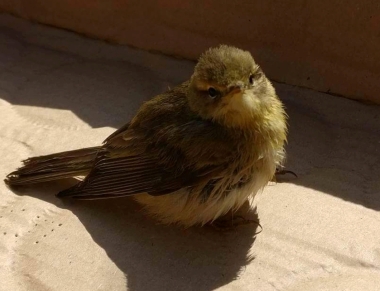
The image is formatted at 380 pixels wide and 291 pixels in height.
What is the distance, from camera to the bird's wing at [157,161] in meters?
2.62

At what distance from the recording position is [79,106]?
366cm

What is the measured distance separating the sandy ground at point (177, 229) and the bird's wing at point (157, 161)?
0.18 metres

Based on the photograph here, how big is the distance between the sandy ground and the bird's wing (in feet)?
0.59

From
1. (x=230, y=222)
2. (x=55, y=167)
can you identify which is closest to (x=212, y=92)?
(x=230, y=222)

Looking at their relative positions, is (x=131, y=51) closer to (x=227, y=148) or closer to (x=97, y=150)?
(x=97, y=150)

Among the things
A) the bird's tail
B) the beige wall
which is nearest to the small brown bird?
the bird's tail

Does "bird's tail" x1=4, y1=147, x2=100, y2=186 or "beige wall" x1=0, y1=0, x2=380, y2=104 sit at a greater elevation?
"beige wall" x1=0, y1=0, x2=380, y2=104

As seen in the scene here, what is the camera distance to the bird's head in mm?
2582

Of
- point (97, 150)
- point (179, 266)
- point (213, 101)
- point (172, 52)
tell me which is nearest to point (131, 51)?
point (172, 52)

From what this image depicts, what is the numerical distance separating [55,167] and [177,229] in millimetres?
650

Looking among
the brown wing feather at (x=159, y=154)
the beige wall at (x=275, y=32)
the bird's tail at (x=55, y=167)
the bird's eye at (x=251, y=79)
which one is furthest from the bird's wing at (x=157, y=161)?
the beige wall at (x=275, y=32)

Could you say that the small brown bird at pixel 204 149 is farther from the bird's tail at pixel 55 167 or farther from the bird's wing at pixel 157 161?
the bird's tail at pixel 55 167

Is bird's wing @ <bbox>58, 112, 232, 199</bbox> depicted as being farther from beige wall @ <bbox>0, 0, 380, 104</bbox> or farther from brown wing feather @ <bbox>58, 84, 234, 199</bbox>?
beige wall @ <bbox>0, 0, 380, 104</bbox>

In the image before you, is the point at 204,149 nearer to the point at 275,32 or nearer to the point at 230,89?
the point at 230,89
